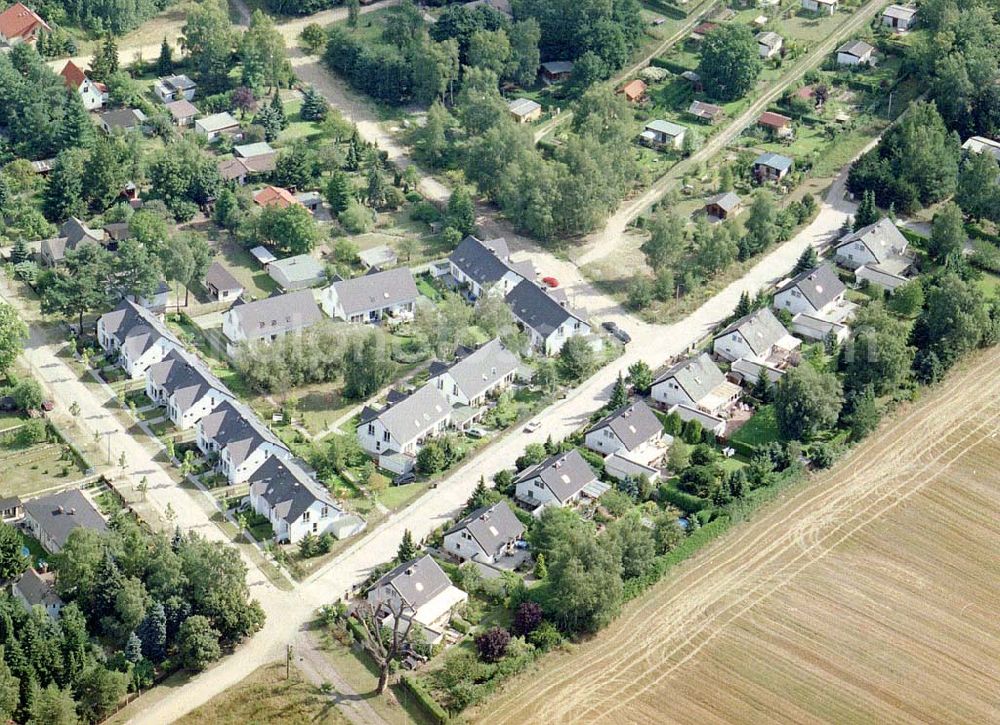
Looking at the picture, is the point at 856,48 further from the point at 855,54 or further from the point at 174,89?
the point at 174,89

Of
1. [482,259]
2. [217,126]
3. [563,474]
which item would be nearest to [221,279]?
[482,259]

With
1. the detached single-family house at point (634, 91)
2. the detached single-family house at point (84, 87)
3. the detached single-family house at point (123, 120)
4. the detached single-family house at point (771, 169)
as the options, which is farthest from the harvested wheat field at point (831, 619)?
the detached single-family house at point (84, 87)

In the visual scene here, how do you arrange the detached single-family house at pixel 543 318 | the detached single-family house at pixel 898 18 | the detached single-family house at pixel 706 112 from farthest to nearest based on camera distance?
the detached single-family house at pixel 898 18, the detached single-family house at pixel 706 112, the detached single-family house at pixel 543 318

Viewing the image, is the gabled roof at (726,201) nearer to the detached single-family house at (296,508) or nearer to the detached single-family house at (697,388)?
the detached single-family house at (697,388)

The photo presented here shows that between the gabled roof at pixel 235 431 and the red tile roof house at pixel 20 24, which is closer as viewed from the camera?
the gabled roof at pixel 235 431

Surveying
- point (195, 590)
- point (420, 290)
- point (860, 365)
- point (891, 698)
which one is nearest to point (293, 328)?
point (420, 290)

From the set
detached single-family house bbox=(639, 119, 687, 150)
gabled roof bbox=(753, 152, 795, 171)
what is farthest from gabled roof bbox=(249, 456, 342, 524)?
gabled roof bbox=(753, 152, 795, 171)

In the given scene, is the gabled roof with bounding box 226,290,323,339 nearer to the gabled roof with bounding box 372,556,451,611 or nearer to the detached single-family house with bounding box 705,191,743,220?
the gabled roof with bounding box 372,556,451,611
